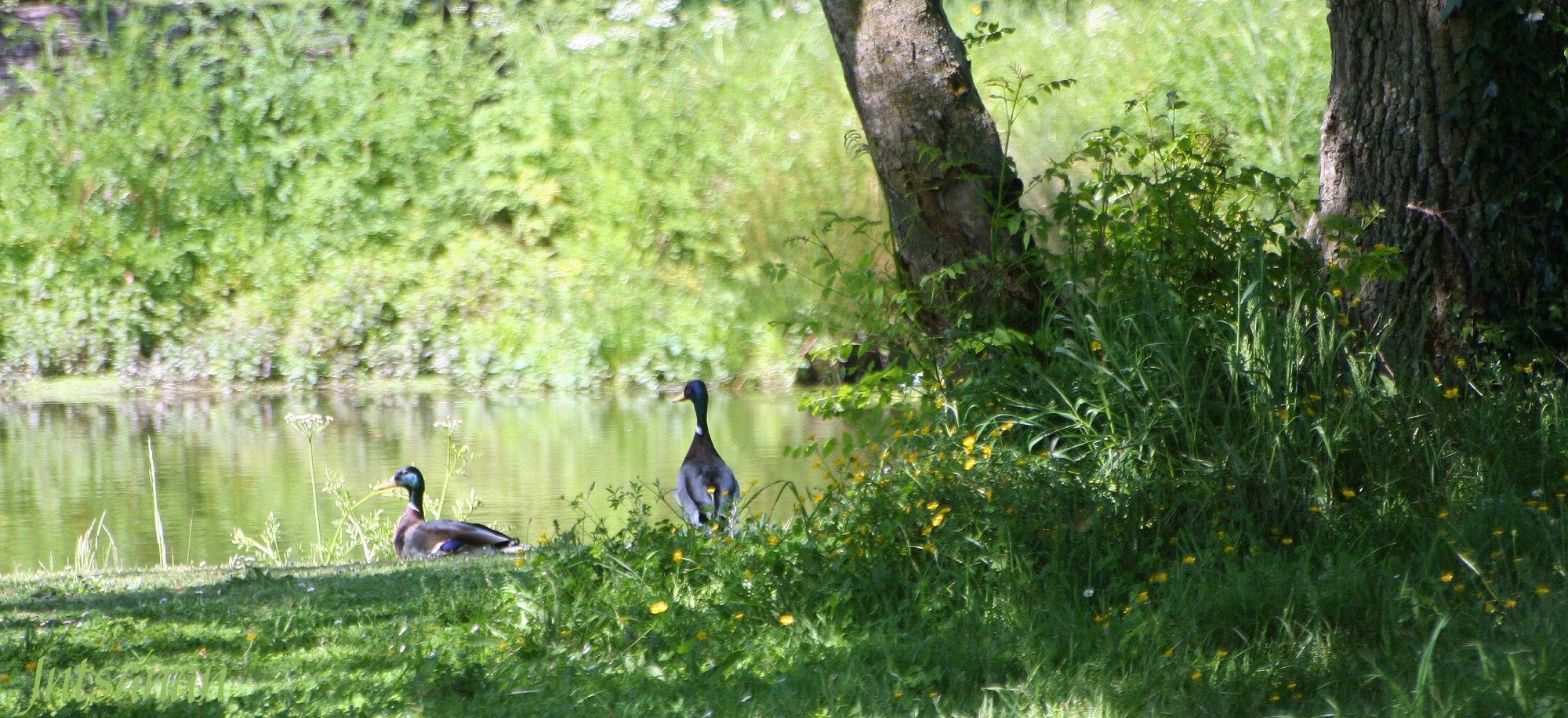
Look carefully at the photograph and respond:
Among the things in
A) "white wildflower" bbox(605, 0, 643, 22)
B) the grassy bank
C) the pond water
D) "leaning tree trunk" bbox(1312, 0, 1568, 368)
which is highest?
"white wildflower" bbox(605, 0, 643, 22)

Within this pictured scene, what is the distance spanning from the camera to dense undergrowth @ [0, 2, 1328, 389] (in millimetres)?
12164

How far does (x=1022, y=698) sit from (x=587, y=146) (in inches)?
419

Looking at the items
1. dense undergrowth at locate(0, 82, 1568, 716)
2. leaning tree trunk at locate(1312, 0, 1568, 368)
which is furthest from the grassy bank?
leaning tree trunk at locate(1312, 0, 1568, 368)

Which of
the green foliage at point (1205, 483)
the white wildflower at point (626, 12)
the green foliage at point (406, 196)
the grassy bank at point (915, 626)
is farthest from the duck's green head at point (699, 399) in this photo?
the white wildflower at point (626, 12)

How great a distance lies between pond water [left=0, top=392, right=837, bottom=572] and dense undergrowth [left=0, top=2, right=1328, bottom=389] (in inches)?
35.4

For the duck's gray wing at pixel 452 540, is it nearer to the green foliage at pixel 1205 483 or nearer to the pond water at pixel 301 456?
the pond water at pixel 301 456

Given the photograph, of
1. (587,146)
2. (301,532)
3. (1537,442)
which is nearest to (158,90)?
(587,146)

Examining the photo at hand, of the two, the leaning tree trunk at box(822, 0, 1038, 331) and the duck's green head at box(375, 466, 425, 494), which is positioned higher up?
the leaning tree trunk at box(822, 0, 1038, 331)

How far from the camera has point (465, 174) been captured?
538 inches

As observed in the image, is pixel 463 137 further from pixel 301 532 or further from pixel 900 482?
pixel 900 482

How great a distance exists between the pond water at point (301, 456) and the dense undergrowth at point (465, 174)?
0.90 m

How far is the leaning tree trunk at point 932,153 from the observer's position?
5.14m

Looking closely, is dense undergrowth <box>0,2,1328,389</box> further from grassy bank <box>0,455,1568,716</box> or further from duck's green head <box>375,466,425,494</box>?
grassy bank <box>0,455,1568,716</box>

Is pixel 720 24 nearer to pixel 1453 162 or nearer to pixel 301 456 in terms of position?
pixel 301 456
